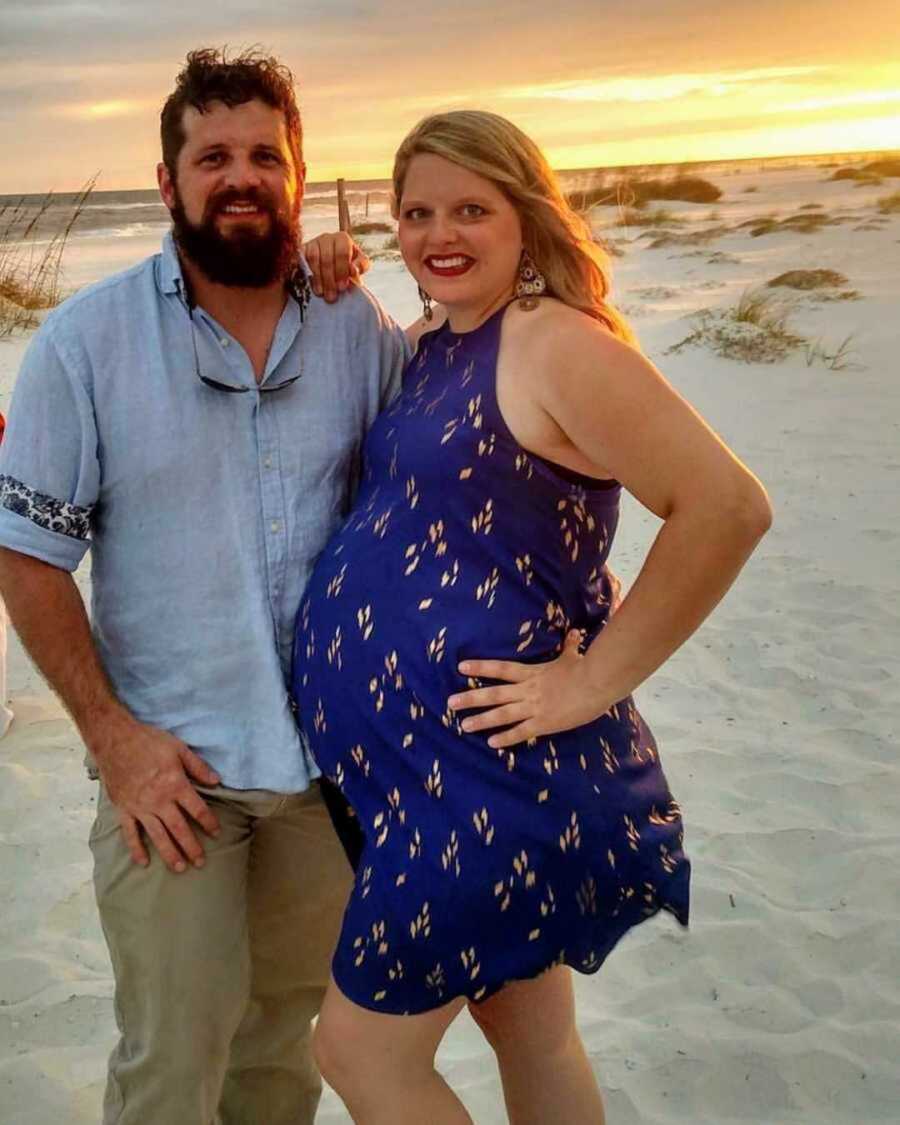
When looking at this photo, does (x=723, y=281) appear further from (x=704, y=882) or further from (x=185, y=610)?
(x=185, y=610)

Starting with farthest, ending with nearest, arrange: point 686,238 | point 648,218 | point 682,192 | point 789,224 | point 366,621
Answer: point 682,192
point 648,218
point 789,224
point 686,238
point 366,621

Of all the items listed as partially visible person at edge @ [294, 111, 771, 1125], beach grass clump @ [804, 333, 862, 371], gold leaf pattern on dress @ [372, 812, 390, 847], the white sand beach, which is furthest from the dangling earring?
beach grass clump @ [804, 333, 862, 371]

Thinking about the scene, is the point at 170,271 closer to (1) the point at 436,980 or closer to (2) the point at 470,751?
(2) the point at 470,751

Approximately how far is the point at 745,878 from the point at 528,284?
2.22 metres

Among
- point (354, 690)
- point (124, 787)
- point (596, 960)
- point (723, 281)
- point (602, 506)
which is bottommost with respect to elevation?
point (723, 281)

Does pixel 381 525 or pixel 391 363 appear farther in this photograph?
pixel 391 363

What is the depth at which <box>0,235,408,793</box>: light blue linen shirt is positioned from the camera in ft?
6.71

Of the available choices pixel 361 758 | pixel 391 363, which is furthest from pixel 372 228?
pixel 361 758

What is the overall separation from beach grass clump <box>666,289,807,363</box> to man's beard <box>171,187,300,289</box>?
8569 millimetres

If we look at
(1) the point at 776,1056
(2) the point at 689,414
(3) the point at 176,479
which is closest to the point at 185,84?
(3) the point at 176,479

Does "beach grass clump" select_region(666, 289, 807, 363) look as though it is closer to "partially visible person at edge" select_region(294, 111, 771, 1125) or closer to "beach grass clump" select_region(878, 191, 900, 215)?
"partially visible person at edge" select_region(294, 111, 771, 1125)

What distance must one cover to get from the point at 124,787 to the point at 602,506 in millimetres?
979

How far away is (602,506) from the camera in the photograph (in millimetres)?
2014

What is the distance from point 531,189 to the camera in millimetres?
2062
